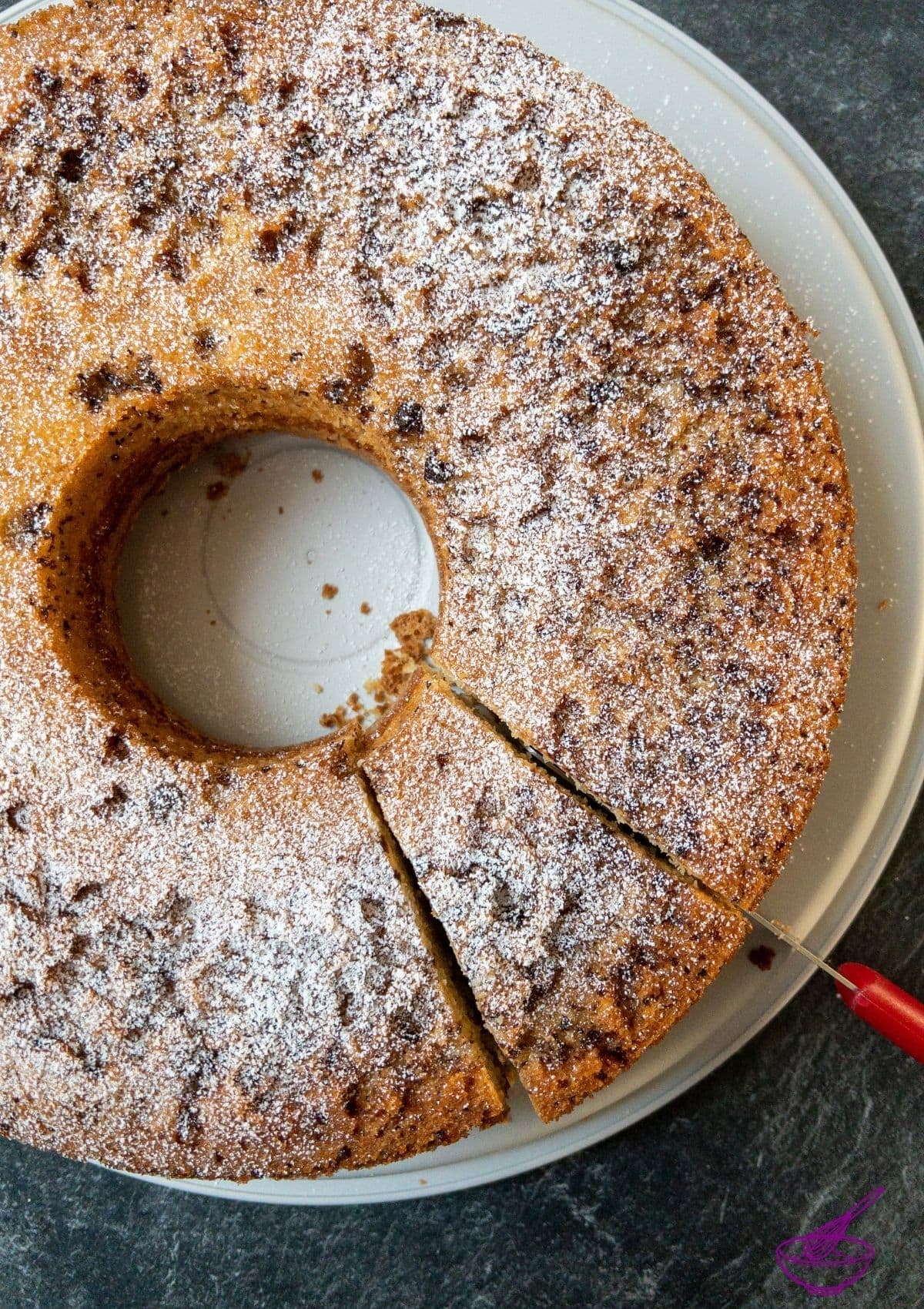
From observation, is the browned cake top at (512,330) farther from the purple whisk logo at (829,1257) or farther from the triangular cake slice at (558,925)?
the purple whisk logo at (829,1257)

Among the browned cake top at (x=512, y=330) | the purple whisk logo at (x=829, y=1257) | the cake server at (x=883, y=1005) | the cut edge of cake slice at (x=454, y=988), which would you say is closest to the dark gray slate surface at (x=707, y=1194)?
the purple whisk logo at (x=829, y=1257)

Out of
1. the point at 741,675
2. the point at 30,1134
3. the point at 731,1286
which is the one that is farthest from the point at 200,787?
the point at 731,1286

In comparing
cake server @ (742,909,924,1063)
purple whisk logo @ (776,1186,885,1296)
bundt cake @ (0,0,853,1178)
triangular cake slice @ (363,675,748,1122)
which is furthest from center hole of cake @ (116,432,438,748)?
purple whisk logo @ (776,1186,885,1296)

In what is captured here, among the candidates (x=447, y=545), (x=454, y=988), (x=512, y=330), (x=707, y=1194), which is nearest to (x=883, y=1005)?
(x=707, y=1194)

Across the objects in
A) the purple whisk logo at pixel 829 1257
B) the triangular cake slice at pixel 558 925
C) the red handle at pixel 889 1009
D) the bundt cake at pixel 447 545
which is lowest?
the purple whisk logo at pixel 829 1257

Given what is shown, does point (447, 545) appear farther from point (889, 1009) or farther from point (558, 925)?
point (889, 1009)

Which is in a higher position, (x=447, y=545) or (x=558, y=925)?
(x=447, y=545)
